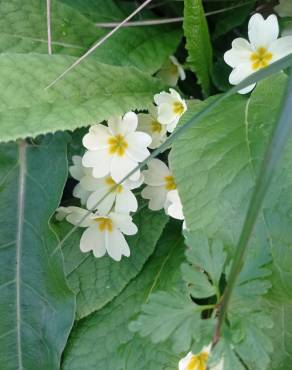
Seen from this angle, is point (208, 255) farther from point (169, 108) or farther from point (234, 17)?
point (234, 17)

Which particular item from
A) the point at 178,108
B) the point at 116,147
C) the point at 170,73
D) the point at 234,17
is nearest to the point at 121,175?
the point at 116,147

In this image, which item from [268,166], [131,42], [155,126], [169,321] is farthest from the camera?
[131,42]

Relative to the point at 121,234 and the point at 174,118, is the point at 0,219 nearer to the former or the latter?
the point at 121,234

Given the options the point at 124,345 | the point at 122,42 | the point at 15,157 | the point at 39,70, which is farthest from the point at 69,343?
the point at 122,42

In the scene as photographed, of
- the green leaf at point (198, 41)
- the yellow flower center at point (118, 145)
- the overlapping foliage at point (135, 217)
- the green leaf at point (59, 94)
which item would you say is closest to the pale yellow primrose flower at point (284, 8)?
the overlapping foliage at point (135, 217)

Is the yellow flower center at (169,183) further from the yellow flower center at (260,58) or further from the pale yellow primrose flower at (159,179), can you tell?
the yellow flower center at (260,58)

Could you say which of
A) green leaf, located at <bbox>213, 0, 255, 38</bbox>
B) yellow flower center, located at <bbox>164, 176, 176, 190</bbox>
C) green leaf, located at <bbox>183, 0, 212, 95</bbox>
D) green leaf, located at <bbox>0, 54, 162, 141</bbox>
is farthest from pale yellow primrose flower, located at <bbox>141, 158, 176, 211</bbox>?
green leaf, located at <bbox>213, 0, 255, 38</bbox>

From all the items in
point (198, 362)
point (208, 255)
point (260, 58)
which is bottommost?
point (198, 362)
